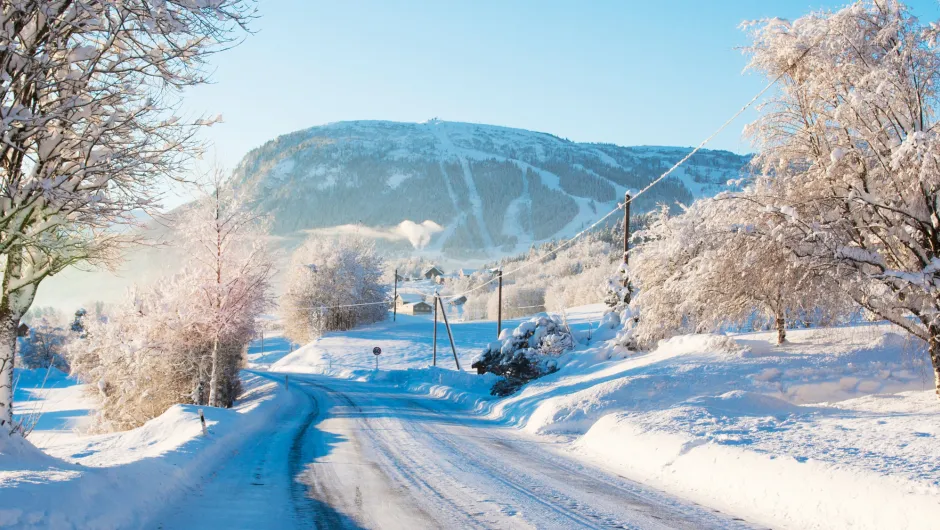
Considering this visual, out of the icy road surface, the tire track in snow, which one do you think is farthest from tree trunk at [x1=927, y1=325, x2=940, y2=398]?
the tire track in snow

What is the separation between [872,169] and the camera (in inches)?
488

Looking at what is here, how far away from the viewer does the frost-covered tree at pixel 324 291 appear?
74.4 meters

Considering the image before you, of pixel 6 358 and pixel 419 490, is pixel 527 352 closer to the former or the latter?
pixel 419 490

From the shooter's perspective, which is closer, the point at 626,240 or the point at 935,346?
the point at 935,346

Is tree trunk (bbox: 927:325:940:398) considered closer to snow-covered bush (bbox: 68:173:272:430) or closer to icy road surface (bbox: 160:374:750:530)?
icy road surface (bbox: 160:374:750:530)

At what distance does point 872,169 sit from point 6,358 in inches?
574

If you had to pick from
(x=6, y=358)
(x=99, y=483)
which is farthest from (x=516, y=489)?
(x=6, y=358)

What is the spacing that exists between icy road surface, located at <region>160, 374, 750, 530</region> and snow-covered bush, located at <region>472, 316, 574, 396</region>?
10.9m

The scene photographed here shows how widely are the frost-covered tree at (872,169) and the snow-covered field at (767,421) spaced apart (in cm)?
222

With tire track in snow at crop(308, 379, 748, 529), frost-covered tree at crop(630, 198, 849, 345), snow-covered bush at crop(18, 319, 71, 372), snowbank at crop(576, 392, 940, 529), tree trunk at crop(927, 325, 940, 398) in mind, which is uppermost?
frost-covered tree at crop(630, 198, 849, 345)

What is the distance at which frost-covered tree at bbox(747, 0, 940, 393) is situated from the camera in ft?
36.9

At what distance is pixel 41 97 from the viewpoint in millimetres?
7059

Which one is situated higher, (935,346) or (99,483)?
(935,346)

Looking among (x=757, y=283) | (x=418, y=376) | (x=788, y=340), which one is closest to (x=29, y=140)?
(x=757, y=283)
